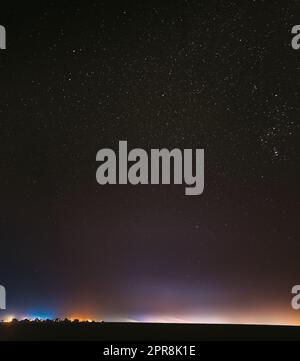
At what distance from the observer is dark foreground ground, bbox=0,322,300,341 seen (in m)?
4.06

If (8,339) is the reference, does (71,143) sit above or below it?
above

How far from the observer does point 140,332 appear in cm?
414

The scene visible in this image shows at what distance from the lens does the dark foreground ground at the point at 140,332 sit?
13.3 feet

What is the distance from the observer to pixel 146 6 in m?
4.32

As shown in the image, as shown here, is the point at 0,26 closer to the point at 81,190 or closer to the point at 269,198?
the point at 81,190

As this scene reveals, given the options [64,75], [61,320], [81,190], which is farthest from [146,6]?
[61,320]

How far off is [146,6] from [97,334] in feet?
7.40

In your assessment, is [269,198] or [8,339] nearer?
[8,339]

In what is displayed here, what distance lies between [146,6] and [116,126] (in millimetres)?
856

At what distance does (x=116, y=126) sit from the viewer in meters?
4.35
